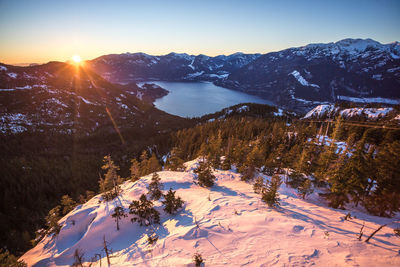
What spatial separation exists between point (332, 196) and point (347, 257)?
12.0m

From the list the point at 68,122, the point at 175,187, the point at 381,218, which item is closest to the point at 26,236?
the point at 175,187

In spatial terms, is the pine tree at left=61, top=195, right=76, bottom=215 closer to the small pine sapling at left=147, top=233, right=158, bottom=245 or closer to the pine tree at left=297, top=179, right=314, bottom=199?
the small pine sapling at left=147, top=233, right=158, bottom=245

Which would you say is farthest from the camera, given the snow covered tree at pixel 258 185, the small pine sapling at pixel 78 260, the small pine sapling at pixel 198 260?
the snow covered tree at pixel 258 185

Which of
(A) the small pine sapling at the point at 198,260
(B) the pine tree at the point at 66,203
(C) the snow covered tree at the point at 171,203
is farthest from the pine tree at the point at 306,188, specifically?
(B) the pine tree at the point at 66,203

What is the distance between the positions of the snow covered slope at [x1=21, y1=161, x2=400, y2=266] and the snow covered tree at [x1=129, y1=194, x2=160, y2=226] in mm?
835

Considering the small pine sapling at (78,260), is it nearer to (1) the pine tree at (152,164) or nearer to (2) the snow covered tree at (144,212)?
(2) the snow covered tree at (144,212)

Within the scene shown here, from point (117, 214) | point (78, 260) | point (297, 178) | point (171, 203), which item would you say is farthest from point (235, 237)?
point (297, 178)

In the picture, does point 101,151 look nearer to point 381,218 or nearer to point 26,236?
point 26,236

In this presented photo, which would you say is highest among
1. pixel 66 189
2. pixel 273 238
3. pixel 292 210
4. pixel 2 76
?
pixel 2 76

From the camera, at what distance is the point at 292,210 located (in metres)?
18.7

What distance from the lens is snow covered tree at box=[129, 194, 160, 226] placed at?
18297 millimetres

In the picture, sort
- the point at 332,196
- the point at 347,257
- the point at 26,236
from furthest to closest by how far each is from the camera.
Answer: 1. the point at 26,236
2. the point at 332,196
3. the point at 347,257

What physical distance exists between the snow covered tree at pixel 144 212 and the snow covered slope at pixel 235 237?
32.9 inches

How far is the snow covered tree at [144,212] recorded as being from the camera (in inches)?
720
